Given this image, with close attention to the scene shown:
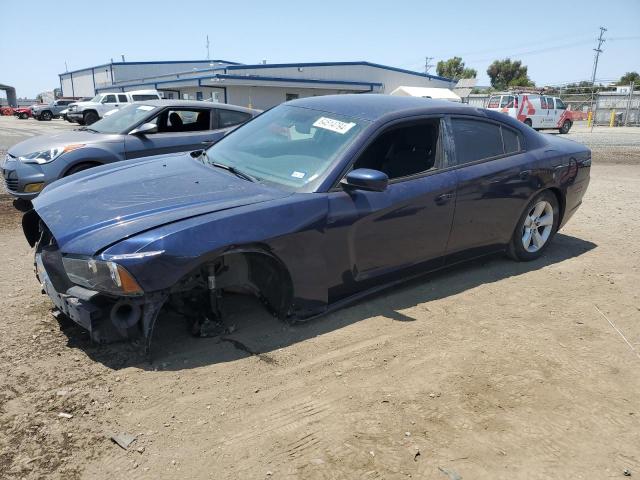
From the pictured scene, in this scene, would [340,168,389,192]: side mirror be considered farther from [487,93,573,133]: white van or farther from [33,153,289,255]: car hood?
[487,93,573,133]: white van

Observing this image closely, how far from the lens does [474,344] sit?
3.34 meters

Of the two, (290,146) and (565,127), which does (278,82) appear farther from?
(290,146)

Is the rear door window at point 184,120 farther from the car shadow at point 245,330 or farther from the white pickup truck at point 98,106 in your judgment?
the white pickup truck at point 98,106

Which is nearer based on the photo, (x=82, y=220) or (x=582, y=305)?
(x=82, y=220)

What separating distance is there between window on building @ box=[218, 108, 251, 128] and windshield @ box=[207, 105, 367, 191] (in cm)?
342

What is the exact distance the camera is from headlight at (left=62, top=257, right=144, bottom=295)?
262 centimetres

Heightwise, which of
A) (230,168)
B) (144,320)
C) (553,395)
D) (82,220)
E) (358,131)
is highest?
(358,131)

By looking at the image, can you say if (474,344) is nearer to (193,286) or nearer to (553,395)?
(553,395)

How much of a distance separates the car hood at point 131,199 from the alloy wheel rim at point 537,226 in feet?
9.21

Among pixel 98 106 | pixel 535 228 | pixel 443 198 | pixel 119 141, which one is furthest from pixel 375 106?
pixel 98 106

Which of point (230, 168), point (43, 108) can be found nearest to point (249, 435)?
point (230, 168)

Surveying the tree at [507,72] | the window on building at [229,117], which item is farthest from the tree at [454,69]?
the window on building at [229,117]

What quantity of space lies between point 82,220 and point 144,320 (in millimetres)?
750

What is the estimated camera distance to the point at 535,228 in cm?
489
